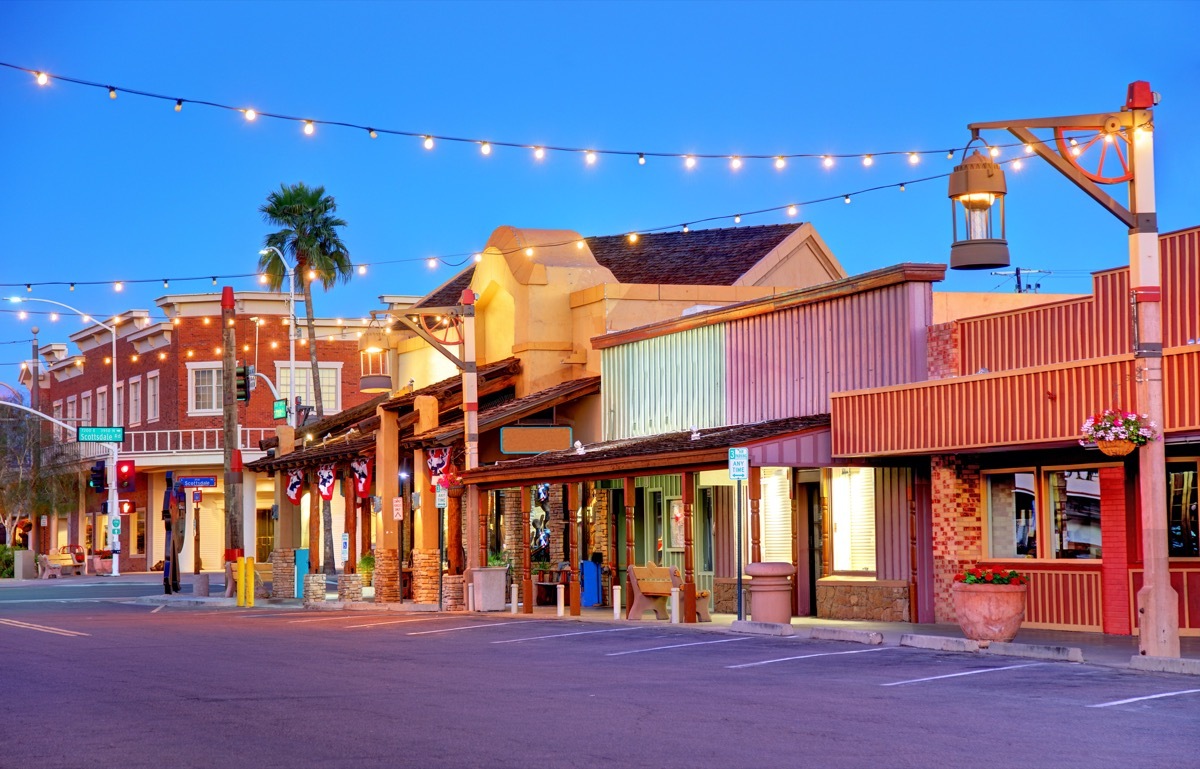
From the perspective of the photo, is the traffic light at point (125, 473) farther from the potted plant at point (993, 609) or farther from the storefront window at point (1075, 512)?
→ the potted plant at point (993, 609)

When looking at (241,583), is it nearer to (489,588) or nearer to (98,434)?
(489,588)

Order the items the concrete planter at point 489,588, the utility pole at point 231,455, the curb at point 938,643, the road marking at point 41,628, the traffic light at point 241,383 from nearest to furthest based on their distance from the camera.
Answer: the curb at point 938,643
the road marking at point 41,628
the concrete planter at point 489,588
the traffic light at point 241,383
the utility pole at point 231,455

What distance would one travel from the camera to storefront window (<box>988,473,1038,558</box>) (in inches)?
961

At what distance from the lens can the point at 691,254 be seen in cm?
5072

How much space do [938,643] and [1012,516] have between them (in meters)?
4.86

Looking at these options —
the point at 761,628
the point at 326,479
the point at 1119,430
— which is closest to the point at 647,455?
the point at 761,628

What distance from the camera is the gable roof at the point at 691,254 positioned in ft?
155

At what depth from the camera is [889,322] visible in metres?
25.8

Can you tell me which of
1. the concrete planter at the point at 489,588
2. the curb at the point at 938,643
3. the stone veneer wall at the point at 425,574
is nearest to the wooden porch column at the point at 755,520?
the curb at the point at 938,643

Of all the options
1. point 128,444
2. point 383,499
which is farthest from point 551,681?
point 128,444

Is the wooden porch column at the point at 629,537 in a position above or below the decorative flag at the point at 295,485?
below

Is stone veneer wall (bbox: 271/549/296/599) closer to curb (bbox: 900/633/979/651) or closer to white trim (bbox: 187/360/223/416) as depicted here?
curb (bbox: 900/633/979/651)

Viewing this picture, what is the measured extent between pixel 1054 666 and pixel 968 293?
944cm

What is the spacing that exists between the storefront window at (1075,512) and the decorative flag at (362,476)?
1879 cm
